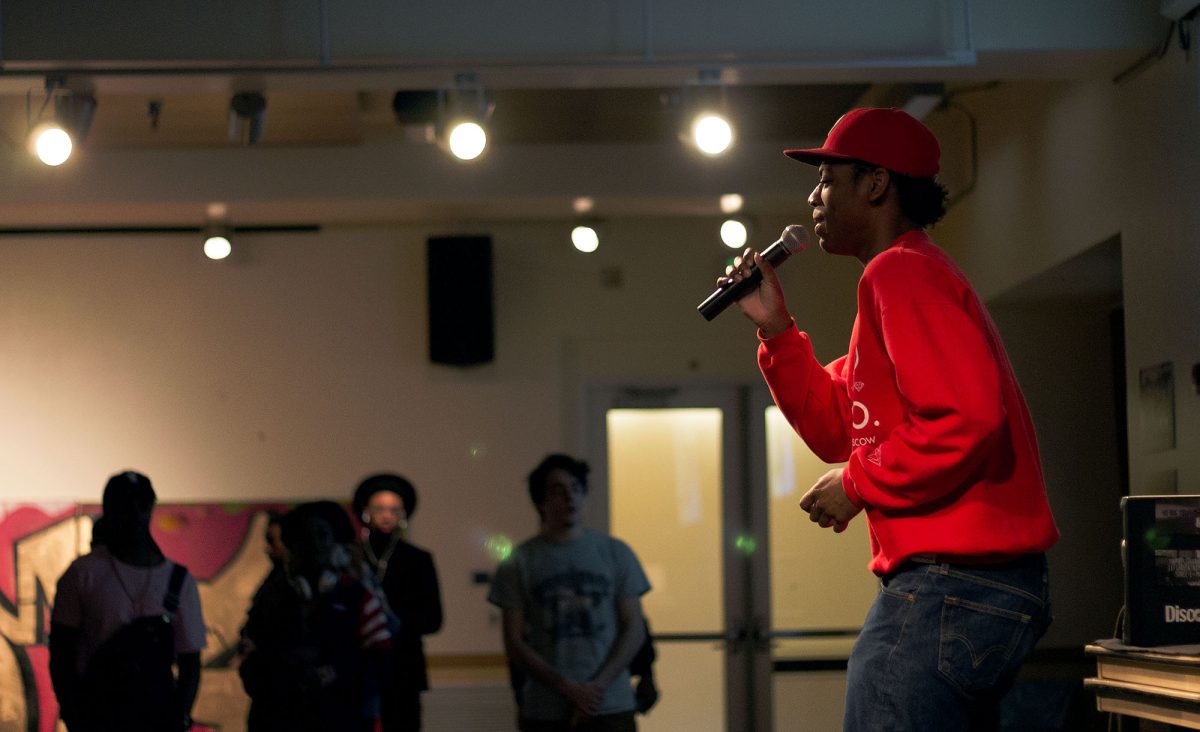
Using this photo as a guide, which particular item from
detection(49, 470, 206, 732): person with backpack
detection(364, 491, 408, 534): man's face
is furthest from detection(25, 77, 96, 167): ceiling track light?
detection(364, 491, 408, 534): man's face

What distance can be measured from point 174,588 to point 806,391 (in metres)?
2.51

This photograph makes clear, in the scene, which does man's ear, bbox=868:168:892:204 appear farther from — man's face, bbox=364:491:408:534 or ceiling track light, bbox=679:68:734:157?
man's face, bbox=364:491:408:534

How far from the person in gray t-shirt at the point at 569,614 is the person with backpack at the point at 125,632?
1.13 metres

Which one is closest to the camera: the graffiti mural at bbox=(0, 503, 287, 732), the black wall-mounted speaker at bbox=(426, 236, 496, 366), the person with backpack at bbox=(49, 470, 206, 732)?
the person with backpack at bbox=(49, 470, 206, 732)

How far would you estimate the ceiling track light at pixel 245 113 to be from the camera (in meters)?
4.80

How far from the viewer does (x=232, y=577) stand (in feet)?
22.8

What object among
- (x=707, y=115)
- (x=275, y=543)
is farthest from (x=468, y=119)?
A: (x=275, y=543)

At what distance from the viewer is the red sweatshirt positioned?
1.73m

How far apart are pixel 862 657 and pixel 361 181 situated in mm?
5209

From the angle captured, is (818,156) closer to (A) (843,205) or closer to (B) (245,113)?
(A) (843,205)

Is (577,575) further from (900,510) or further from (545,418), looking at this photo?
(900,510)

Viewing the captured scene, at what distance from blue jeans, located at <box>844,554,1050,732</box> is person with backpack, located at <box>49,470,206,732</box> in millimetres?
2614

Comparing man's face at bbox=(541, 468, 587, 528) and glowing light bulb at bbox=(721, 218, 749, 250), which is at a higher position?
glowing light bulb at bbox=(721, 218, 749, 250)

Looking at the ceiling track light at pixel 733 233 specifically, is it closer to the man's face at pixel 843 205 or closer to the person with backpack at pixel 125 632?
the person with backpack at pixel 125 632
